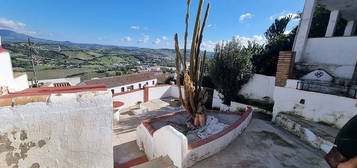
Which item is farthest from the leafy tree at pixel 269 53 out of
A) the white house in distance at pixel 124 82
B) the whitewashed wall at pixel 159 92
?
the white house in distance at pixel 124 82

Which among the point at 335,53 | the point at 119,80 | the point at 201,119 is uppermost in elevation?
the point at 335,53

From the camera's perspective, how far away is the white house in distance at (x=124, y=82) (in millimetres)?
21844

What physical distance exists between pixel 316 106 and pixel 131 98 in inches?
404

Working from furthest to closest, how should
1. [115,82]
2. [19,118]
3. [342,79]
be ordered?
1. [115,82]
2. [342,79]
3. [19,118]

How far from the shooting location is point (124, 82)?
23594 mm

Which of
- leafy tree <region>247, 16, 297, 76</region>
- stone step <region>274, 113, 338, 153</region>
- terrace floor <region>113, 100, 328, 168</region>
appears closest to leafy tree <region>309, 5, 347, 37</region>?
leafy tree <region>247, 16, 297, 76</region>

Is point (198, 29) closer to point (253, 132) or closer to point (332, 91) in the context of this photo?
point (253, 132)

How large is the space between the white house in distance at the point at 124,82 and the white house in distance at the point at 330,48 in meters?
16.8

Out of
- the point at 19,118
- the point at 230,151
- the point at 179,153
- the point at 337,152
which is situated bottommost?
the point at 230,151

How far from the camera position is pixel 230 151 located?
3582 mm

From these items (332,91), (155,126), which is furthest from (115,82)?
(332,91)

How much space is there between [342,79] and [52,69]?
7014cm

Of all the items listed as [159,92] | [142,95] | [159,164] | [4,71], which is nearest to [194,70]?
[159,164]

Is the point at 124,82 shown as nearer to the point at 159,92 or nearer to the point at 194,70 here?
the point at 159,92
